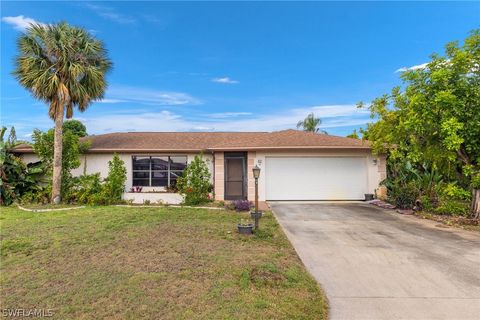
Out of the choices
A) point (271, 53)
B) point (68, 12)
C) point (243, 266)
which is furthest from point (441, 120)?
point (68, 12)

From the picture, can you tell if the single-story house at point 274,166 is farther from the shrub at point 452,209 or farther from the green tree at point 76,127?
the green tree at point 76,127

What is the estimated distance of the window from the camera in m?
14.2

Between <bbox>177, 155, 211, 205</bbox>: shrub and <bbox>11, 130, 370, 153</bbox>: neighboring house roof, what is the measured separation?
1079 mm

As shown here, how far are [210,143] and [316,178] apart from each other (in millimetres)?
5562

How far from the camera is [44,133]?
12742 mm

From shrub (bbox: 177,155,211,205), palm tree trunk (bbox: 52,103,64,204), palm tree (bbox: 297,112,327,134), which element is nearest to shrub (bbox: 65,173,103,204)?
palm tree trunk (bbox: 52,103,64,204)

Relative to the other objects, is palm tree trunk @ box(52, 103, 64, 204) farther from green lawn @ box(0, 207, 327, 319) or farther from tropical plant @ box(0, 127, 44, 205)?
green lawn @ box(0, 207, 327, 319)

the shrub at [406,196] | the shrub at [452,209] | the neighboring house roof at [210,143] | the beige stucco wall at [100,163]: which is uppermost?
the neighboring house roof at [210,143]

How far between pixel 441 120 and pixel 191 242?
8.02 m

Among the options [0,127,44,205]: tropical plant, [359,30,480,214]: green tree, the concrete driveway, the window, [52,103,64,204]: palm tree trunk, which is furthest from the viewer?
the window

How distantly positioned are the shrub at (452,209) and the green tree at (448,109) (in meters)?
0.81

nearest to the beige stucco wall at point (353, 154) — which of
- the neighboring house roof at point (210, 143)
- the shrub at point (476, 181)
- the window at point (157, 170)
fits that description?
the neighboring house roof at point (210, 143)

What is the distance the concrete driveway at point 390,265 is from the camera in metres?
3.70

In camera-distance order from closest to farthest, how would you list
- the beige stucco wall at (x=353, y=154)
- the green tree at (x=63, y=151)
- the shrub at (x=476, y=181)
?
the shrub at (x=476, y=181), the green tree at (x=63, y=151), the beige stucco wall at (x=353, y=154)
